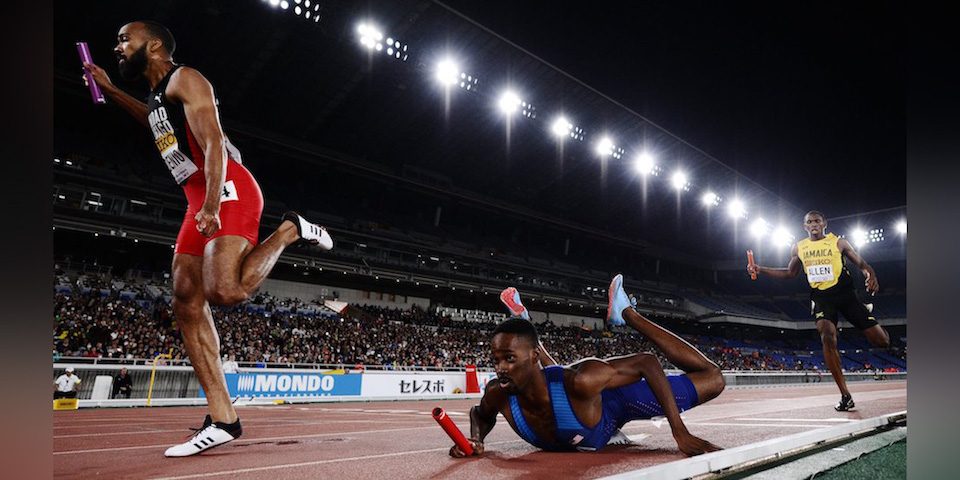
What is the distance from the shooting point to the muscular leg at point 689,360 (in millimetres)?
3202

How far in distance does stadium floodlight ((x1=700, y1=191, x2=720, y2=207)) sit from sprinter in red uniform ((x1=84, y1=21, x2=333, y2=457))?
114 feet

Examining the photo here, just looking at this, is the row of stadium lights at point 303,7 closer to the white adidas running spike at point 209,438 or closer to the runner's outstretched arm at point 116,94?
the runner's outstretched arm at point 116,94

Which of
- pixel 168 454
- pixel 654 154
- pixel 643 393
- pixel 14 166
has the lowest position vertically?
pixel 168 454

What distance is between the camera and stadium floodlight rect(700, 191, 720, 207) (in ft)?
110

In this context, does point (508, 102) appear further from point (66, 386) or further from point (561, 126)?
point (66, 386)

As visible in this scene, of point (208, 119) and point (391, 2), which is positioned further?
point (391, 2)

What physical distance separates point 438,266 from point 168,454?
85.0 ft

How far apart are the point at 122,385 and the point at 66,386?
4.28 feet

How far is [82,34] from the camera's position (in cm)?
1834

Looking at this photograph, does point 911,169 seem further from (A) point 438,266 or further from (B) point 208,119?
(A) point 438,266

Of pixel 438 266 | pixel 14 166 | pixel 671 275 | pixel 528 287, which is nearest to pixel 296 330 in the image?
pixel 438 266

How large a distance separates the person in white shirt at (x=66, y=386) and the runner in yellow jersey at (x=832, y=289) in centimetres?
1199

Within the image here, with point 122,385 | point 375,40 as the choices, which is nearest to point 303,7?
point 375,40

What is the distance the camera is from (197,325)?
2.72 metres
